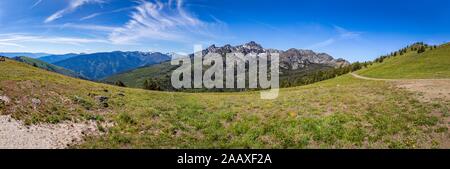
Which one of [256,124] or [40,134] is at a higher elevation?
[40,134]

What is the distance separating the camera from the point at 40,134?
1867cm

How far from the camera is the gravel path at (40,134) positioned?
55.5 feet

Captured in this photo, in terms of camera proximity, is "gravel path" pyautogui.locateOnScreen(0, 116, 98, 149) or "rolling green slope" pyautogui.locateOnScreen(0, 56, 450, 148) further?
"rolling green slope" pyautogui.locateOnScreen(0, 56, 450, 148)

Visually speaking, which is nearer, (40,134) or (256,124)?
(40,134)

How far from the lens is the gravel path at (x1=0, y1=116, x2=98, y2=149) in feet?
55.5

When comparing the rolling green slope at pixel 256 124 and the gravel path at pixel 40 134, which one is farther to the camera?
the rolling green slope at pixel 256 124

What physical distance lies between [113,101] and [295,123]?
75.2 ft

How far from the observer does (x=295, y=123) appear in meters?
23.4
